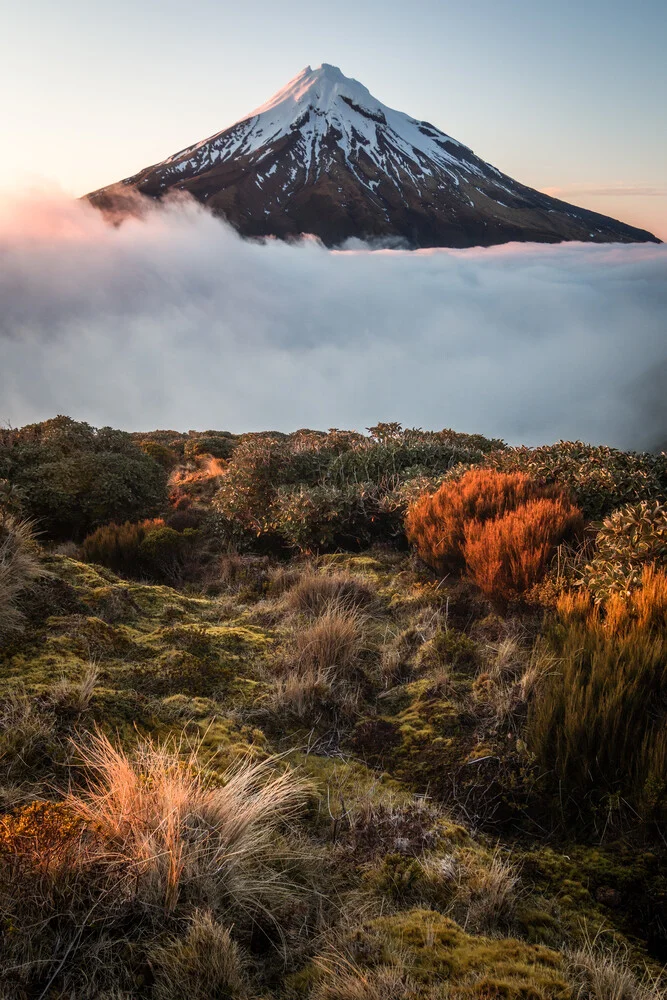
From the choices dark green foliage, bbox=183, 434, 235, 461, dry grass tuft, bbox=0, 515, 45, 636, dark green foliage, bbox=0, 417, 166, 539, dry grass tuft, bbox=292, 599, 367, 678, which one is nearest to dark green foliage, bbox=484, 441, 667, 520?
dry grass tuft, bbox=292, 599, 367, 678

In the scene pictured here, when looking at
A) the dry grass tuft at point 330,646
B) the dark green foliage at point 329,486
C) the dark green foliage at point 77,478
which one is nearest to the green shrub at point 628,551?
the dry grass tuft at point 330,646

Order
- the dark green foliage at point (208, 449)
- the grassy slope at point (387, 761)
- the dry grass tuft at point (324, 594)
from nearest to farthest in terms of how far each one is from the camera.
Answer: the grassy slope at point (387, 761) → the dry grass tuft at point (324, 594) → the dark green foliage at point (208, 449)

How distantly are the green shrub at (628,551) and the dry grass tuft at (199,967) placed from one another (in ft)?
10.6

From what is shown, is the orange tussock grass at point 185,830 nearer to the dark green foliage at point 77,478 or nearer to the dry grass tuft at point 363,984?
the dry grass tuft at point 363,984

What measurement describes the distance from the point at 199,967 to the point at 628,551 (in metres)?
3.77

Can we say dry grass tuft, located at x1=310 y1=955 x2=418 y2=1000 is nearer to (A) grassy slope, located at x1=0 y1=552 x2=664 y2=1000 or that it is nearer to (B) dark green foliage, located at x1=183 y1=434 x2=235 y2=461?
(A) grassy slope, located at x1=0 y1=552 x2=664 y2=1000

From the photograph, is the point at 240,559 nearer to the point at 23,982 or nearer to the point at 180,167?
the point at 23,982

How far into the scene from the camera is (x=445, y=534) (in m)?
5.73

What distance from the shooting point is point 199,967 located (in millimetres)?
1515

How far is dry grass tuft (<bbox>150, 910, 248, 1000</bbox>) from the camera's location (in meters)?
1.49

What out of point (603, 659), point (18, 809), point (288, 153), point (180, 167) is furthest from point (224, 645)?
point (288, 153)

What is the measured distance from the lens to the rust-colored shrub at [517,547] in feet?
15.3

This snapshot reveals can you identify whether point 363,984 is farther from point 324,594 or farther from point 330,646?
point 324,594

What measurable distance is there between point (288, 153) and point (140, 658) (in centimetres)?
23094
